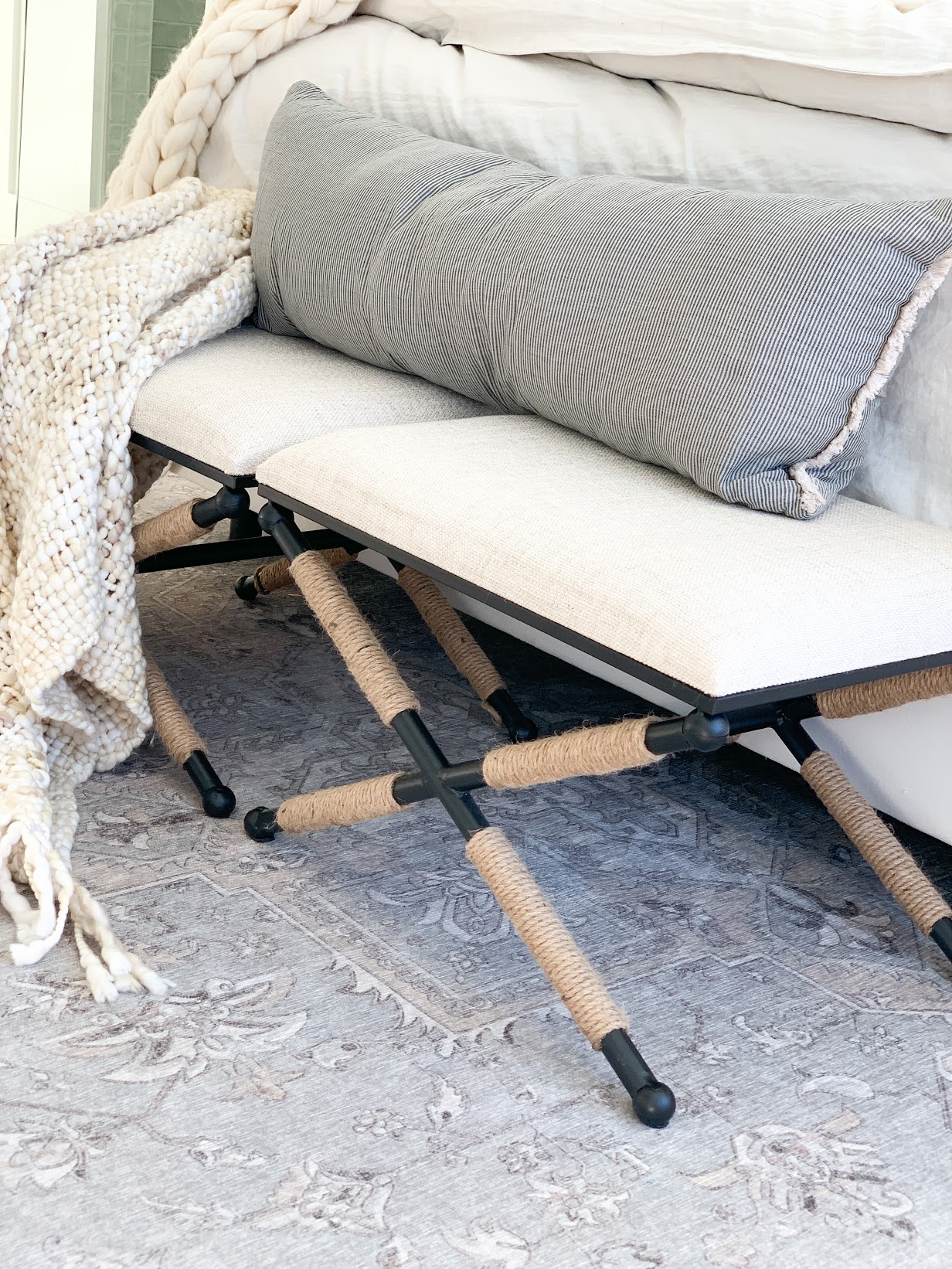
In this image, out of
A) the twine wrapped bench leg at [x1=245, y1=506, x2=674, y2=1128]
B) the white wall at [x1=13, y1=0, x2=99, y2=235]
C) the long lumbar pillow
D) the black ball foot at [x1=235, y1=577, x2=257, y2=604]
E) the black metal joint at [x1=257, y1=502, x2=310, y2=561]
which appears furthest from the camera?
the white wall at [x1=13, y1=0, x2=99, y2=235]

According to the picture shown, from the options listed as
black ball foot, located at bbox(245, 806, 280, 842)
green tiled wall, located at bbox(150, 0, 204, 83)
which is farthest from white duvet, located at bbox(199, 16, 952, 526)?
green tiled wall, located at bbox(150, 0, 204, 83)

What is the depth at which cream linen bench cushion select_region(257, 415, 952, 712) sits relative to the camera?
0.92 metres

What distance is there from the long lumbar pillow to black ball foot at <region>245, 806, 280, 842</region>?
45 cm

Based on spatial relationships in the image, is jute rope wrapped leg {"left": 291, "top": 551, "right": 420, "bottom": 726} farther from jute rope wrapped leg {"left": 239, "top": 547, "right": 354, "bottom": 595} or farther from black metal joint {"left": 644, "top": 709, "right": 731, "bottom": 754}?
jute rope wrapped leg {"left": 239, "top": 547, "right": 354, "bottom": 595}

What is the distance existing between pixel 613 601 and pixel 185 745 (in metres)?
0.60

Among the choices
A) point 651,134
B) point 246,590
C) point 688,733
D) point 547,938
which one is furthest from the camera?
point 246,590

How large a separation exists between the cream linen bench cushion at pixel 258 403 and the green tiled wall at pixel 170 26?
1.97m

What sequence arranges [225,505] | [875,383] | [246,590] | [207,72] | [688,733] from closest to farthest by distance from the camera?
1. [688,733]
2. [875,383]
3. [225,505]
4. [207,72]
5. [246,590]

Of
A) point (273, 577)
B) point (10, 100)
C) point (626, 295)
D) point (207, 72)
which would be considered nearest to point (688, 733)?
point (626, 295)

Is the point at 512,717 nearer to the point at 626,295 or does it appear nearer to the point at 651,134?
the point at 626,295

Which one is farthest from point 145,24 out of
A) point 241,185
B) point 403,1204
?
point 403,1204

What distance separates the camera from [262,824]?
4.30 feet

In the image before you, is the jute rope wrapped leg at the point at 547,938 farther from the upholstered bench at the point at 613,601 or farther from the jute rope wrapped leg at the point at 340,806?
the jute rope wrapped leg at the point at 340,806

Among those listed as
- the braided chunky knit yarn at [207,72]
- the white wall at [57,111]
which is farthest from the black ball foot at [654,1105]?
the white wall at [57,111]
